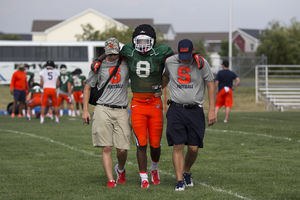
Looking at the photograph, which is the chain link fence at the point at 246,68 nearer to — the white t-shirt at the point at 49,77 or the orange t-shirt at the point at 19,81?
the orange t-shirt at the point at 19,81

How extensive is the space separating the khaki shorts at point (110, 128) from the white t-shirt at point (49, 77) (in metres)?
9.25

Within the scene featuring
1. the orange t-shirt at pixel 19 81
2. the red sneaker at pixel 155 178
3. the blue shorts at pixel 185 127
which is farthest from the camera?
the orange t-shirt at pixel 19 81

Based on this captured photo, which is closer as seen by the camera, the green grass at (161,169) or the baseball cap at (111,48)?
the green grass at (161,169)

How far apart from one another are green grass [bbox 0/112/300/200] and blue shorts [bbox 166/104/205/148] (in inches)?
25.4

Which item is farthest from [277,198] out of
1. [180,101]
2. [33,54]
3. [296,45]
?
[296,45]

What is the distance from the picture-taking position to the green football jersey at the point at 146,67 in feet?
19.9

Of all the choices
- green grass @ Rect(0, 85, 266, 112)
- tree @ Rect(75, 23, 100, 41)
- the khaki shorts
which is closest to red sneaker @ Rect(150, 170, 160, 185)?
the khaki shorts

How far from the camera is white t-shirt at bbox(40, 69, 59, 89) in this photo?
49.6 ft

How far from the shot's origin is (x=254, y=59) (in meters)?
32.5

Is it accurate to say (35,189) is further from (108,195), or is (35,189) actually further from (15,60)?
(15,60)

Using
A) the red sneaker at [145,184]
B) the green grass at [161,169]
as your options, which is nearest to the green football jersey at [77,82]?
the green grass at [161,169]

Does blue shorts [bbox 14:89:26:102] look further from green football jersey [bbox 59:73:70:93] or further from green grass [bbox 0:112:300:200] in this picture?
green grass [bbox 0:112:300:200]

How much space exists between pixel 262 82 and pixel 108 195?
86.6ft

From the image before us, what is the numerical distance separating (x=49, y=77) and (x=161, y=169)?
28.4 feet
